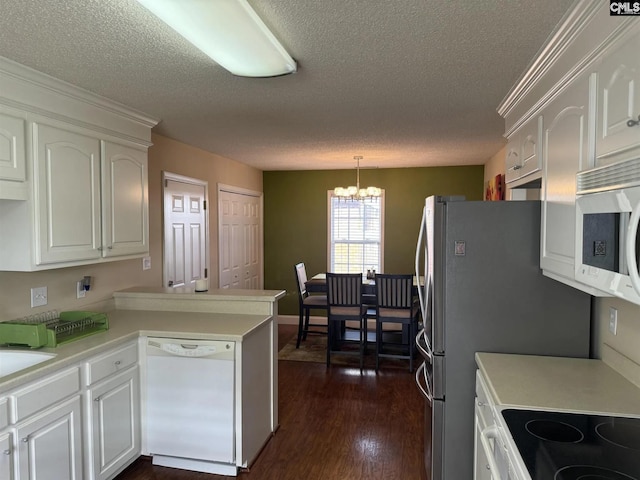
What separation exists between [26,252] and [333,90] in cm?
191

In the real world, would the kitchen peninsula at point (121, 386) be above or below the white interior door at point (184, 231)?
below

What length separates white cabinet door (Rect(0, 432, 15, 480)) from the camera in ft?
5.65

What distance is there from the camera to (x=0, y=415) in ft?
5.60

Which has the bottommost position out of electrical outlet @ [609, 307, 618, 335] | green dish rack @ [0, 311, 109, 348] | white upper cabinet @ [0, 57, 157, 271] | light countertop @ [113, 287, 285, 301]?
green dish rack @ [0, 311, 109, 348]

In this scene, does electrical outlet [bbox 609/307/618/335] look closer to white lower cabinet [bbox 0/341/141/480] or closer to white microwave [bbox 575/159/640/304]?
white microwave [bbox 575/159/640/304]

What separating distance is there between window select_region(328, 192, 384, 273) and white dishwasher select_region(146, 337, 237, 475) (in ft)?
12.5

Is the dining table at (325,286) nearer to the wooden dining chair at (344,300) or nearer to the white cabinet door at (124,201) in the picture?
the wooden dining chair at (344,300)

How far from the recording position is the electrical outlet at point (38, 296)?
2.52 meters

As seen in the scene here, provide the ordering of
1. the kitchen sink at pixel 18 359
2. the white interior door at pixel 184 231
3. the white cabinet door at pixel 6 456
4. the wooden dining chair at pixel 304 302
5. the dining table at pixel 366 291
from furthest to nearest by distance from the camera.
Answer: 1. the wooden dining chair at pixel 304 302
2. the dining table at pixel 366 291
3. the white interior door at pixel 184 231
4. the kitchen sink at pixel 18 359
5. the white cabinet door at pixel 6 456

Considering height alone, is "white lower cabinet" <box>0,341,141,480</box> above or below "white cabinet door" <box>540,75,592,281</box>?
below

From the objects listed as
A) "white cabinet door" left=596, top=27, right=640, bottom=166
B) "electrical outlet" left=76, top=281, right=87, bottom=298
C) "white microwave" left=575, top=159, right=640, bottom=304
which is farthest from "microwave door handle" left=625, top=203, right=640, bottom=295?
"electrical outlet" left=76, top=281, right=87, bottom=298

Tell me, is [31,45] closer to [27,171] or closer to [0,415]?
[27,171]

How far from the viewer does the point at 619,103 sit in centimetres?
129
